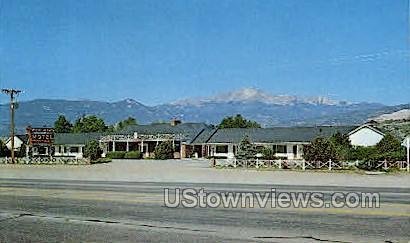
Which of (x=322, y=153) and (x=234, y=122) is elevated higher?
(x=234, y=122)

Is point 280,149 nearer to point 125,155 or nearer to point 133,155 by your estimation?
point 133,155

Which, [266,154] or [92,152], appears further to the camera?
[92,152]

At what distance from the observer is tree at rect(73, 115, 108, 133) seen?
110188mm

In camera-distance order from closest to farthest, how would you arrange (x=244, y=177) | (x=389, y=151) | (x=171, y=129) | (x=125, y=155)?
1. (x=244, y=177)
2. (x=389, y=151)
3. (x=125, y=155)
4. (x=171, y=129)

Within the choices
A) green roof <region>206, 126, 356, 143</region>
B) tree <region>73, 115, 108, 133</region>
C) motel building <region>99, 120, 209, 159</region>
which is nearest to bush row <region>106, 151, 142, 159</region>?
motel building <region>99, 120, 209, 159</region>

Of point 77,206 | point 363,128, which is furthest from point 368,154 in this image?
point 77,206

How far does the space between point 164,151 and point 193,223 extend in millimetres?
56479

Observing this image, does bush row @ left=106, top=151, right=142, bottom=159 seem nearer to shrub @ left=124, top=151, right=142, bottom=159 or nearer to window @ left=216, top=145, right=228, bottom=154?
shrub @ left=124, top=151, right=142, bottom=159

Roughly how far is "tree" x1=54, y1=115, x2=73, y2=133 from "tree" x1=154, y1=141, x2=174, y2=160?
46.9 metres

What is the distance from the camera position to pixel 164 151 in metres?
66.9

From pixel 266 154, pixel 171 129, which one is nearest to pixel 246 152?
pixel 266 154

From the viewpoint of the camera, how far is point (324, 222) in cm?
1045

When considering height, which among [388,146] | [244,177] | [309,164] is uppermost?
[388,146]

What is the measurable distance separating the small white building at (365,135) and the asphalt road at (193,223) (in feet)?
158
